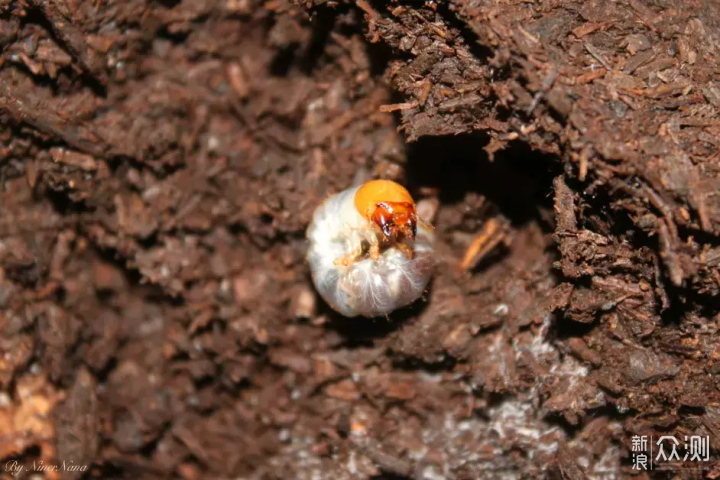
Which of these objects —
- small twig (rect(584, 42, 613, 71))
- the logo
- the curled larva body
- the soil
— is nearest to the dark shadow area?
the soil

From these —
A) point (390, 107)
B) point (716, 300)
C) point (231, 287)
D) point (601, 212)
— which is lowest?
point (231, 287)

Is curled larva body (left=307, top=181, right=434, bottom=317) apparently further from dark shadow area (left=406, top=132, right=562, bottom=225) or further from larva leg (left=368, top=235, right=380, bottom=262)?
dark shadow area (left=406, top=132, right=562, bottom=225)

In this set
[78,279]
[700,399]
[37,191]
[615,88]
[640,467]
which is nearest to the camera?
[615,88]

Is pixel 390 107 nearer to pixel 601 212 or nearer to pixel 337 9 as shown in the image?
pixel 337 9

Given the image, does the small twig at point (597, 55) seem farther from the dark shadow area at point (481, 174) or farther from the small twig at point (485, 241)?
the small twig at point (485, 241)

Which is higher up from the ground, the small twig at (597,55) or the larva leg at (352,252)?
the small twig at (597,55)

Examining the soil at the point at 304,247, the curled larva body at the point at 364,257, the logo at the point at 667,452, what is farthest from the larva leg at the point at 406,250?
the logo at the point at 667,452

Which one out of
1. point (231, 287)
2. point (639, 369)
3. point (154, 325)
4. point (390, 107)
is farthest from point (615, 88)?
point (154, 325)
